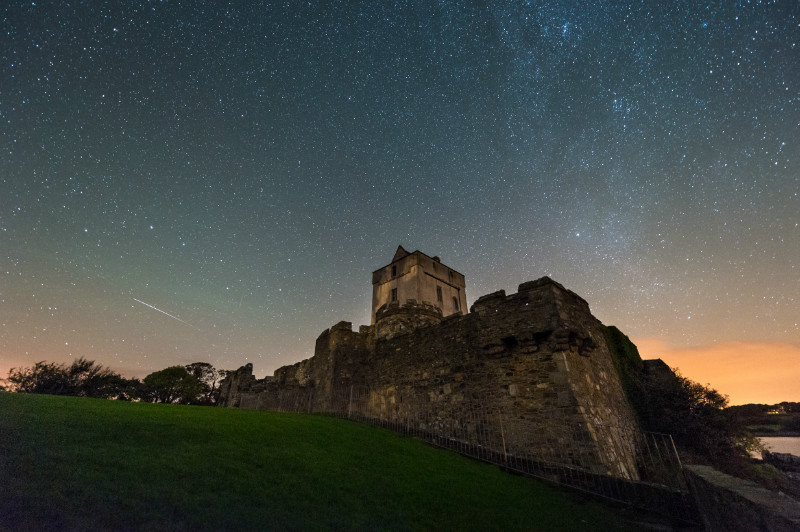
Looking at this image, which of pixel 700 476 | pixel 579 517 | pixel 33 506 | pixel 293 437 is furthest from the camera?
pixel 293 437

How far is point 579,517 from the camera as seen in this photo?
6996mm

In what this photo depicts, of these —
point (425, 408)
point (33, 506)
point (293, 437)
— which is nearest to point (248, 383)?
point (425, 408)

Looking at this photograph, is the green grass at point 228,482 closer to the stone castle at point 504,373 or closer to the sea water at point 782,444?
A: the stone castle at point 504,373

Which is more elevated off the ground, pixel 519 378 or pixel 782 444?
pixel 519 378

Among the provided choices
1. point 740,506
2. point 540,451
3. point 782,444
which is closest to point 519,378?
point 540,451

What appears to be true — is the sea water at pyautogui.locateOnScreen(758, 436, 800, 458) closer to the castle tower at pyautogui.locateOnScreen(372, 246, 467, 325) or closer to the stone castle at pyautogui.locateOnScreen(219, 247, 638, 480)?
the stone castle at pyautogui.locateOnScreen(219, 247, 638, 480)

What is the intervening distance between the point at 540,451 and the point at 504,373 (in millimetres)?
2764

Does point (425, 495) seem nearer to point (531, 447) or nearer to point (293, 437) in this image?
point (293, 437)

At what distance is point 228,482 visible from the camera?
17.3 ft

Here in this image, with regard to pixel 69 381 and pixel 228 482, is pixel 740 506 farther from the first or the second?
pixel 69 381

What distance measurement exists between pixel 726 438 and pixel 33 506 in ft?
74.9

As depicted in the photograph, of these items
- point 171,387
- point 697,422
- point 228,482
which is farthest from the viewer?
point 171,387

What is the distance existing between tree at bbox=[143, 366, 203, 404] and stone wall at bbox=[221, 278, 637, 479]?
4016 cm

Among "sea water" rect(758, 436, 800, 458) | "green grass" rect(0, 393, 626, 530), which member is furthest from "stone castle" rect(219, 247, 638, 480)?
"sea water" rect(758, 436, 800, 458)
